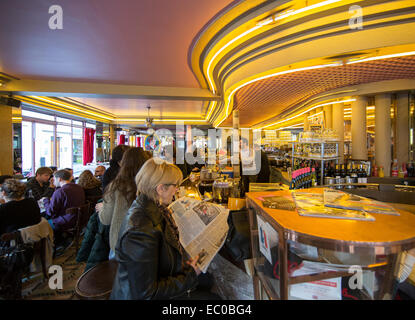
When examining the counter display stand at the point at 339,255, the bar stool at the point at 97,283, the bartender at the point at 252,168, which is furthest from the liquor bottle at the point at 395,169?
the bar stool at the point at 97,283

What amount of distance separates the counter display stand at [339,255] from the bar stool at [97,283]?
100cm

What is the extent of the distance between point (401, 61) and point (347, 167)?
159cm

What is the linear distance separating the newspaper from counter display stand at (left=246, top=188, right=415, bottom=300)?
13.5 inches

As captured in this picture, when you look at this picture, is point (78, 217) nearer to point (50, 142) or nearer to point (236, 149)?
point (236, 149)

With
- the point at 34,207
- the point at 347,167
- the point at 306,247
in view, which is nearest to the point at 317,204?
the point at 306,247

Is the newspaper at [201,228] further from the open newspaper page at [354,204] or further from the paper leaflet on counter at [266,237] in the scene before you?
the open newspaper page at [354,204]

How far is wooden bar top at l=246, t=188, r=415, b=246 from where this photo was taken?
74 cm

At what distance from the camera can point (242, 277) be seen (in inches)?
55.2

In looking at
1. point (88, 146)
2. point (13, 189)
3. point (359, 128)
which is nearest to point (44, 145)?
point (88, 146)

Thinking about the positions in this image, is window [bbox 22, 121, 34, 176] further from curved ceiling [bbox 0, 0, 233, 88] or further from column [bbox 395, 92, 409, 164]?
column [bbox 395, 92, 409, 164]

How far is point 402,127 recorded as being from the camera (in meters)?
4.14

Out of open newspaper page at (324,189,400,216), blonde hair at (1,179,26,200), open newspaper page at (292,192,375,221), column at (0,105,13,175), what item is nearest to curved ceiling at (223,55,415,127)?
open newspaper page at (324,189,400,216)
